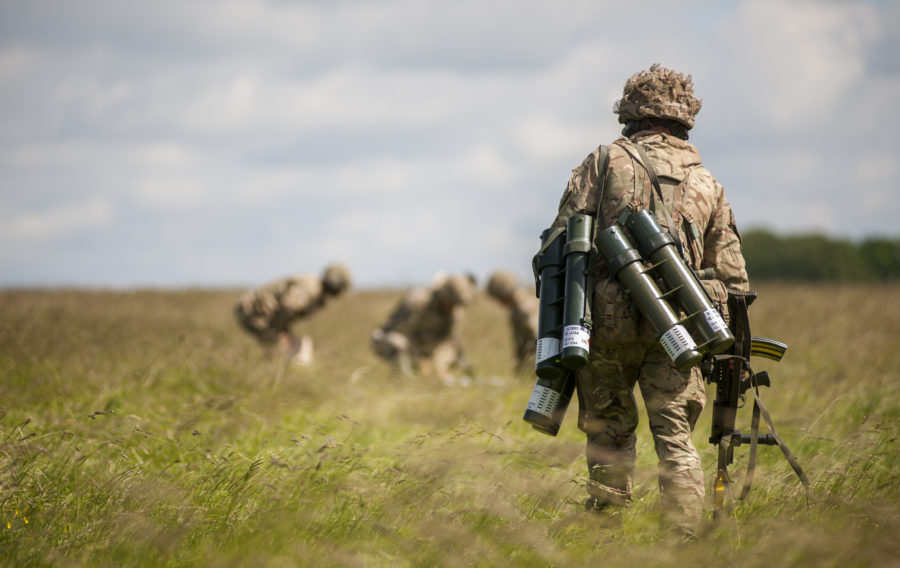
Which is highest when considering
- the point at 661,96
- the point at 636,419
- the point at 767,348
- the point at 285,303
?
the point at 661,96

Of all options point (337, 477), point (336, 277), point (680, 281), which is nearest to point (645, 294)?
point (680, 281)

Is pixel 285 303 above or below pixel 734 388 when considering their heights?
above

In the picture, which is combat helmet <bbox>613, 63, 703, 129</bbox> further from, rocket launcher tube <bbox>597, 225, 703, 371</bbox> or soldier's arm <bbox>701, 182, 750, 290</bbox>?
rocket launcher tube <bbox>597, 225, 703, 371</bbox>

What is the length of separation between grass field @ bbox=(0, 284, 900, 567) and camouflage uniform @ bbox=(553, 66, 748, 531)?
0.17 metres

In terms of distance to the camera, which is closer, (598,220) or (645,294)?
(645,294)

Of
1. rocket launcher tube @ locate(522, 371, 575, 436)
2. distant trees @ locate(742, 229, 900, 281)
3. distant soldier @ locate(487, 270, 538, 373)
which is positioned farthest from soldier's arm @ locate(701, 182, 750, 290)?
distant trees @ locate(742, 229, 900, 281)

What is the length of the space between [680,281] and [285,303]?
8.58 meters

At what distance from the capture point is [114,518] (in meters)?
3.54

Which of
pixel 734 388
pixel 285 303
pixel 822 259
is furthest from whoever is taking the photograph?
pixel 822 259

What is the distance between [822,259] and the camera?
193 ft

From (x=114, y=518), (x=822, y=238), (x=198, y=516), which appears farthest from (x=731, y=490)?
(x=822, y=238)

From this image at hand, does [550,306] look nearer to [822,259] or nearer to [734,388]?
[734,388]

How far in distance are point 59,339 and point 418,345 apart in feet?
16.9

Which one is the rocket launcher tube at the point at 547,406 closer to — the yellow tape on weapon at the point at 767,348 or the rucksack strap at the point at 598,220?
the rucksack strap at the point at 598,220
